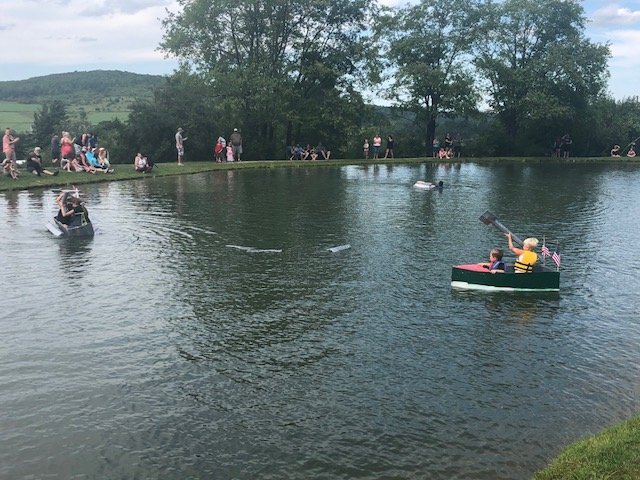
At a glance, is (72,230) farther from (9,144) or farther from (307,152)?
(307,152)

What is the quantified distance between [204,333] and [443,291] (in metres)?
6.26

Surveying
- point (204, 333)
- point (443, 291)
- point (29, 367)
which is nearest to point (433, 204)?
point (443, 291)

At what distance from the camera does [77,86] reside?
140 meters

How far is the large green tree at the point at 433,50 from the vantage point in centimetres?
6341

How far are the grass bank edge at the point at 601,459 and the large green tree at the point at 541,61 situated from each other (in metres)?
59.2

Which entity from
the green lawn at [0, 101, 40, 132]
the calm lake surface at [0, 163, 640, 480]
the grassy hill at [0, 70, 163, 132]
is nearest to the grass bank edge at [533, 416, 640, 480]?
the calm lake surface at [0, 163, 640, 480]

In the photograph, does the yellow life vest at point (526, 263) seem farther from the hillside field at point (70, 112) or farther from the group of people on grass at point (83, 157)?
the hillside field at point (70, 112)

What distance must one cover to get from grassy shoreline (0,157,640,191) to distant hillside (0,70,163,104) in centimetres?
7752

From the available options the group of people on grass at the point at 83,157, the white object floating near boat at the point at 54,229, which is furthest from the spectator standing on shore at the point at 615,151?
the white object floating near boat at the point at 54,229

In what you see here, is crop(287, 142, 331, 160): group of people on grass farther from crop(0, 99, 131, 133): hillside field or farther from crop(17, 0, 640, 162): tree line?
crop(0, 99, 131, 133): hillside field

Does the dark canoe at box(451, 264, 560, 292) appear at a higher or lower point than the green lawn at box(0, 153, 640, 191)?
lower

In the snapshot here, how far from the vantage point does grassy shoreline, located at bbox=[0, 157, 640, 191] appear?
33.3m

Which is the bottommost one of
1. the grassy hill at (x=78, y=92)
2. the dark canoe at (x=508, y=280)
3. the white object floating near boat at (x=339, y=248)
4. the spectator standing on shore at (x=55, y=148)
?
the dark canoe at (x=508, y=280)

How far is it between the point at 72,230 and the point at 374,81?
44.2m
